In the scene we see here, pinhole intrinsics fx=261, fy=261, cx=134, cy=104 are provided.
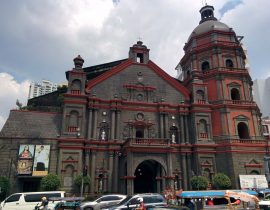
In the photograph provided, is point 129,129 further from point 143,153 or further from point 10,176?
point 10,176

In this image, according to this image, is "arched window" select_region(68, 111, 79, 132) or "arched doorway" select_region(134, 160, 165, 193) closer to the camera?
"arched window" select_region(68, 111, 79, 132)

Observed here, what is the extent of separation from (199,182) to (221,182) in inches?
106

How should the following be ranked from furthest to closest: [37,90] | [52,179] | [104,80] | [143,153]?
[37,90] < [104,80] < [143,153] < [52,179]

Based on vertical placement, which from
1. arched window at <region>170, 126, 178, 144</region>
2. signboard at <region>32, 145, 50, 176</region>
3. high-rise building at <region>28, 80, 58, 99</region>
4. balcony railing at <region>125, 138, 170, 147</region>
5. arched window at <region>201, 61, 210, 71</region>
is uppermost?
high-rise building at <region>28, 80, 58, 99</region>

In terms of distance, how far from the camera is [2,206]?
2105 centimetres

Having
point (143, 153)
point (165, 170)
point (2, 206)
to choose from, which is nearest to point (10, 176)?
point (2, 206)

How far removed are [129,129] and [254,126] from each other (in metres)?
17.2

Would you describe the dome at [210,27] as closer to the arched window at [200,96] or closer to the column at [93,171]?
the arched window at [200,96]

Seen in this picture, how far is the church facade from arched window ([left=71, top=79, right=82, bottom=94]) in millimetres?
123

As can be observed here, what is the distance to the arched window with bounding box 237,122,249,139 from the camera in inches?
1400

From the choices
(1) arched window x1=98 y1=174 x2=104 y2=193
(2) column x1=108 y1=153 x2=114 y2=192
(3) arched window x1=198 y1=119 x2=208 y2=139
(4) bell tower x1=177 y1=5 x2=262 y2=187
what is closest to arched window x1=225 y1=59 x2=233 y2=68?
(4) bell tower x1=177 y1=5 x2=262 y2=187

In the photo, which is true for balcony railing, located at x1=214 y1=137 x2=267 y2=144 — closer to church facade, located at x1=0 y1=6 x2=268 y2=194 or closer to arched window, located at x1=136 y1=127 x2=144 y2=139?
church facade, located at x1=0 y1=6 x2=268 y2=194

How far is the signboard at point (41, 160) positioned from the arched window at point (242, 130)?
25052mm

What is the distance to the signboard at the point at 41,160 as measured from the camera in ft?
91.5
